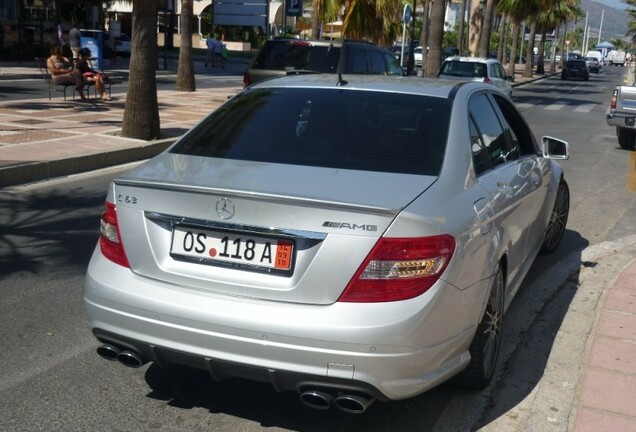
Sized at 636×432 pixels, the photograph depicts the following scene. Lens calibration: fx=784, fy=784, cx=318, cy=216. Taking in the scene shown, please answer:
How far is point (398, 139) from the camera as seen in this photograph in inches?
162

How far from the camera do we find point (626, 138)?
16344 millimetres

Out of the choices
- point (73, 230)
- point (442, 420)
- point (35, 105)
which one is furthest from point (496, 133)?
point (35, 105)

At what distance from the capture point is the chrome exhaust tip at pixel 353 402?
3322mm

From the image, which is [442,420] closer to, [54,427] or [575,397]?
[575,397]

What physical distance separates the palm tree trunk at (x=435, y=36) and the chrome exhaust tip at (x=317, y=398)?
22.2 meters

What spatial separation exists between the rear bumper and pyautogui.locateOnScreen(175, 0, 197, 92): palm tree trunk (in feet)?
61.3

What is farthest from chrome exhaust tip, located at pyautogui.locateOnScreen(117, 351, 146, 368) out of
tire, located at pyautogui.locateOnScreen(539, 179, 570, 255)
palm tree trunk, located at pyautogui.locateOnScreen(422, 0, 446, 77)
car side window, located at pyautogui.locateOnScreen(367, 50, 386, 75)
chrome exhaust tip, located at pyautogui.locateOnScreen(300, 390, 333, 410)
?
palm tree trunk, located at pyautogui.locateOnScreen(422, 0, 446, 77)

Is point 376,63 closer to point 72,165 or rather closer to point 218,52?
point 72,165

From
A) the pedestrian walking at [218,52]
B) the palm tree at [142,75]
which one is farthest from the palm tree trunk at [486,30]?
the palm tree at [142,75]

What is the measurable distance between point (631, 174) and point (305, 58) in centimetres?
637

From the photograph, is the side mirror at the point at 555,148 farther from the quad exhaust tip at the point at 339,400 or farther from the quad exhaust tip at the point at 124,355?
the quad exhaust tip at the point at 124,355

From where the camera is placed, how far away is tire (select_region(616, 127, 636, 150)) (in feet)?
53.3

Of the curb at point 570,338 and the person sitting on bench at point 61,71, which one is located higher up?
the person sitting on bench at point 61,71

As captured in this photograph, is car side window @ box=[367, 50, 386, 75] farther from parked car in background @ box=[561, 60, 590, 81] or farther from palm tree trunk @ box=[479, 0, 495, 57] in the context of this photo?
parked car in background @ box=[561, 60, 590, 81]
